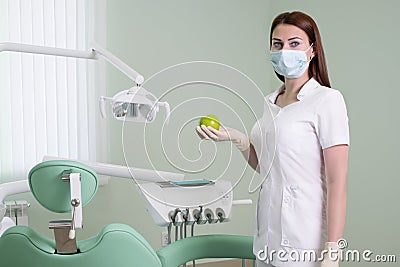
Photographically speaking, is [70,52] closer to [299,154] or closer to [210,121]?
[210,121]

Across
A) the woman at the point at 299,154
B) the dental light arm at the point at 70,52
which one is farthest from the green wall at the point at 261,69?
the woman at the point at 299,154

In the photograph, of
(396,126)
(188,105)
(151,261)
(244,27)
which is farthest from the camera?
(244,27)

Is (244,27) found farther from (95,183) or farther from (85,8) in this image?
(95,183)

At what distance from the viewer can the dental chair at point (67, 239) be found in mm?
1416

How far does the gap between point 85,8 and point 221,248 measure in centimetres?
187

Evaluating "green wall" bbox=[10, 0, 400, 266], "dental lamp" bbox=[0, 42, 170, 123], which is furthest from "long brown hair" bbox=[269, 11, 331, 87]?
"green wall" bbox=[10, 0, 400, 266]

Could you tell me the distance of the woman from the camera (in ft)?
5.42

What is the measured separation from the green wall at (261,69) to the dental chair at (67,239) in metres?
1.19

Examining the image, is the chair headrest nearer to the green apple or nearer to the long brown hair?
the green apple

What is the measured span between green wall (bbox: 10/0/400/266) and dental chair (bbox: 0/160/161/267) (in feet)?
3.89

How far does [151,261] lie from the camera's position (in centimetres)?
159

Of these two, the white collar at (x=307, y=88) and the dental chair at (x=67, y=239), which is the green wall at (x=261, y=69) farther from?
the dental chair at (x=67, y=239)

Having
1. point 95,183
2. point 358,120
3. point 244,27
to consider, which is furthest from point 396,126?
point 95,183

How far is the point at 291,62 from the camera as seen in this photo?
68.4 inches
